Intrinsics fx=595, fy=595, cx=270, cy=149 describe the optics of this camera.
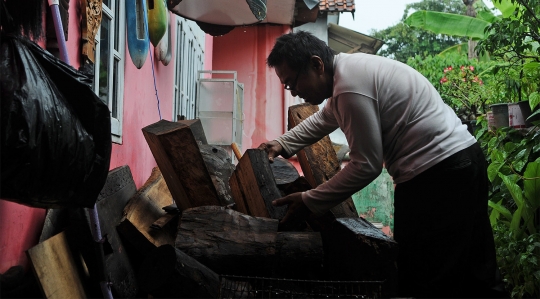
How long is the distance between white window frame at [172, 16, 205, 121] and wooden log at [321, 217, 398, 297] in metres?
4.76

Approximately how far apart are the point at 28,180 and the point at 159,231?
1.81m

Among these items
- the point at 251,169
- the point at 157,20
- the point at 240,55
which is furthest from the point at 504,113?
the point at 240,55

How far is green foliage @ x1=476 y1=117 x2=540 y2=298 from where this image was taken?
5.04 meters

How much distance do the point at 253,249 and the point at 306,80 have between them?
3.01ft

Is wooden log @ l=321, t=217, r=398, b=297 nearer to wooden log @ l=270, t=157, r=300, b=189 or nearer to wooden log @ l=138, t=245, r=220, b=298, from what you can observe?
wooden log @ l=138, t=245, r=220, b=298

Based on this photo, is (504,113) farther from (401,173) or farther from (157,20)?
(401,173)

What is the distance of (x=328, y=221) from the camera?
10.6 feet

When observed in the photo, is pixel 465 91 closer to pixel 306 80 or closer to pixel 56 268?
pixel 306 80

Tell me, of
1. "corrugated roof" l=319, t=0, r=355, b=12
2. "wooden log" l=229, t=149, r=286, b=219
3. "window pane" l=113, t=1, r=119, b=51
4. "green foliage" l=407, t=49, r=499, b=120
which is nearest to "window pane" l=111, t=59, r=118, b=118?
"window pane" l=113, t=1, r=119, b=51

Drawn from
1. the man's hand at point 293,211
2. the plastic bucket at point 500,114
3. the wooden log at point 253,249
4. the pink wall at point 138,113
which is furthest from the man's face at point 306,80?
the plastic bucket at point 500,114

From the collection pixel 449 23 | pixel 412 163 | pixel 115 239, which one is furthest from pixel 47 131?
pixel 449 23

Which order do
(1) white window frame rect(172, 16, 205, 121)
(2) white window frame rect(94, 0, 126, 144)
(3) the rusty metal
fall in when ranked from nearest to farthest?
1. (3) the rusty metal
2. (2) white window frame rect(94, 0, 126, 144)
3. (1) white window frame rect(172, 16, 205, 121)

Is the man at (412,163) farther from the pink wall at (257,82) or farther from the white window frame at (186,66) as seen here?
the pink wall at (257,82)

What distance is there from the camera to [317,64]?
9.65ft
